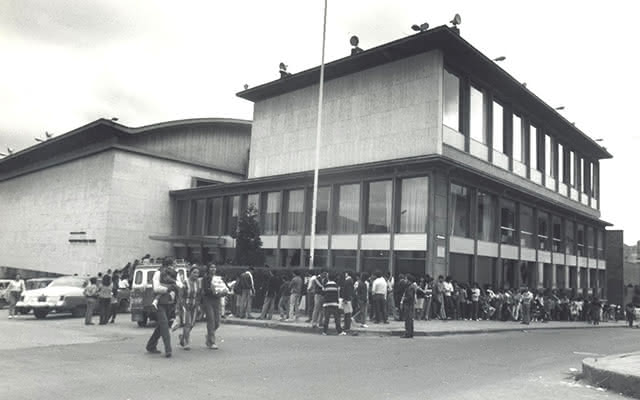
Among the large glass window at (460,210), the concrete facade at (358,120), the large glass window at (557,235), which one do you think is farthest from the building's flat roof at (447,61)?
the large glass window at (460,210)

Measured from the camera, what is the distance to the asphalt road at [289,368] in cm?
834

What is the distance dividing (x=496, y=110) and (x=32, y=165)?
38.1 metres

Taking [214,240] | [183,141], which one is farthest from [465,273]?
[183,141]

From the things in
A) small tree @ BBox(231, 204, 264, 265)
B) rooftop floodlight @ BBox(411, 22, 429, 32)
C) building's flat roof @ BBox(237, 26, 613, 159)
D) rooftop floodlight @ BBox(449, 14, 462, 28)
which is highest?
rooftop floodlight @ BBox(449, 14, 462, 28)

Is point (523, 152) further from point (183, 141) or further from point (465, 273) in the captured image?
point (183, 141)

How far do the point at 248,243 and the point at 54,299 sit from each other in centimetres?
1021

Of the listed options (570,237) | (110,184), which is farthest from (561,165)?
(110,184)

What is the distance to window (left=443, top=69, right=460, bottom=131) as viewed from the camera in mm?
27797

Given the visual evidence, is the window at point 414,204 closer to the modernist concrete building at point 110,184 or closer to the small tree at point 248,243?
the small tree at point 248,243

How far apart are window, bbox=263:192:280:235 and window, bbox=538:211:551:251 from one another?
15642 mm

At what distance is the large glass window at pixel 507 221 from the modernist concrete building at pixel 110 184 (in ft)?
67.8

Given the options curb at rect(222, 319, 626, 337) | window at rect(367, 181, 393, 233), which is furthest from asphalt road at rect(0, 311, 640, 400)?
window at rect(367, 181, 393, 233)

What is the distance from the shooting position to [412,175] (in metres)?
25.9

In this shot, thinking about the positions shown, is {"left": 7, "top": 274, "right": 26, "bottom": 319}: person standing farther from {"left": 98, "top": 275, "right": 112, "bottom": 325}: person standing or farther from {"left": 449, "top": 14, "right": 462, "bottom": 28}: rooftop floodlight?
{"left": 449, "top": 14, "right": 462, "bottom": 28}: rooftop floodlight
